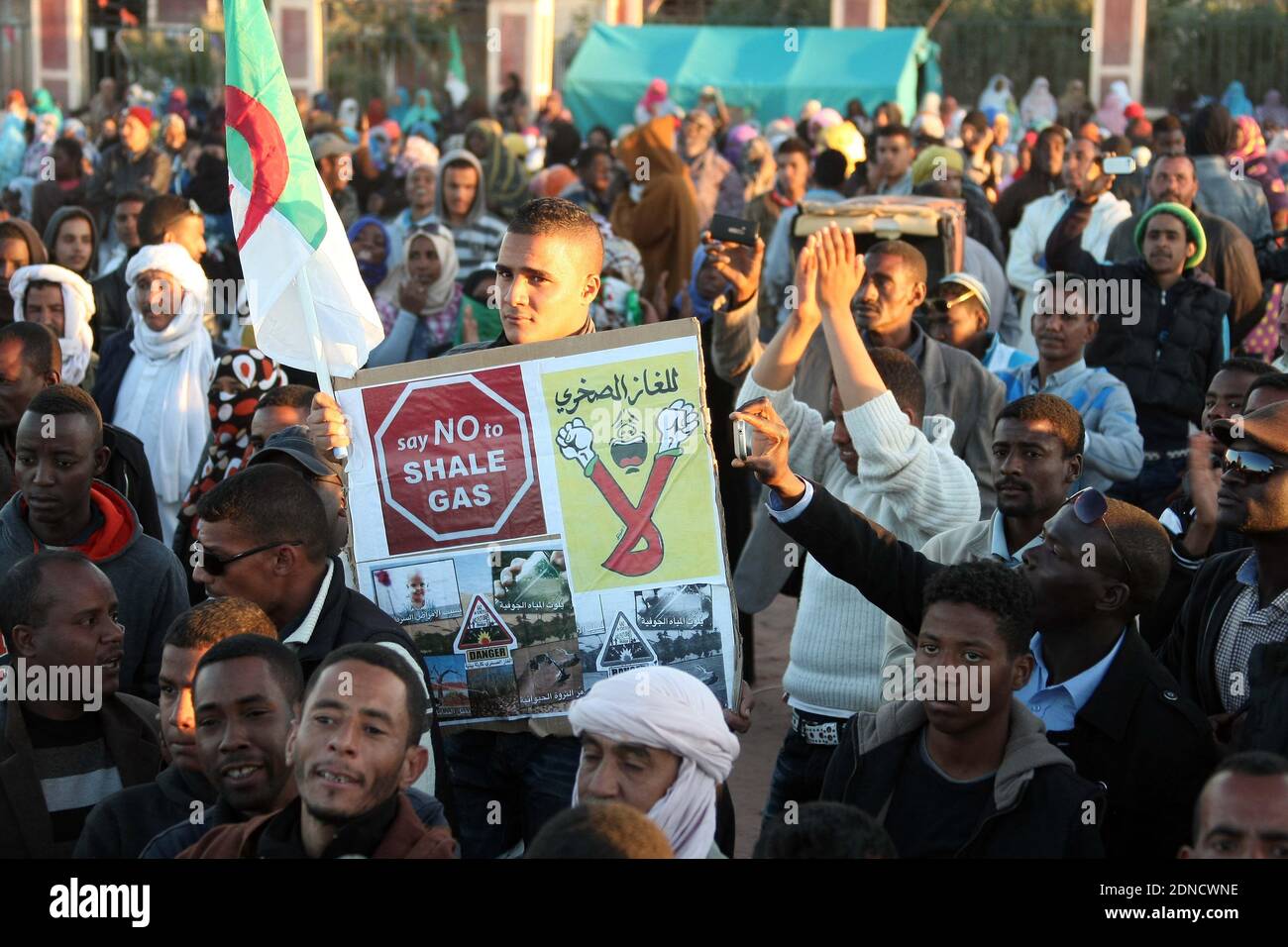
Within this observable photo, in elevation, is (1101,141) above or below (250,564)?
above

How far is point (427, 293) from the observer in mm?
8656

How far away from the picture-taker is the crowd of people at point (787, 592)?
3510 millimetres

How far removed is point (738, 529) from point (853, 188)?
447 cm

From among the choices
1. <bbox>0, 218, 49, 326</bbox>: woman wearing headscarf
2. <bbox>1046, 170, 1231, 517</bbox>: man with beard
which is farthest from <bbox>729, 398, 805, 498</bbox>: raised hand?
<bbox>0, 218, 49, 326</bbox>: woman wearing headscarf

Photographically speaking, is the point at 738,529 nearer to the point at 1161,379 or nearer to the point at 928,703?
the point at 1161,379

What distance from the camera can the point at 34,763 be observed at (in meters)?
4.05

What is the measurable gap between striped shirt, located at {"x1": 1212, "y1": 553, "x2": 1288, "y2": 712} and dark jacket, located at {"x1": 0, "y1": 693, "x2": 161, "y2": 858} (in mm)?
2569

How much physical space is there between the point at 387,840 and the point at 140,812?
0.71 meters

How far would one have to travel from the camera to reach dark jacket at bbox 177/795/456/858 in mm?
3258

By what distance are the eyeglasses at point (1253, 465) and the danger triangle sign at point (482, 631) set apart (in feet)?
6.18

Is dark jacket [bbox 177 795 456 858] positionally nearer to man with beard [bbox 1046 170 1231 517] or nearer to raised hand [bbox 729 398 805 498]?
raised hand [bbox 729 398 805 498]

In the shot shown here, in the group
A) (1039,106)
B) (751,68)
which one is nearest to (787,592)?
(1039,106)
